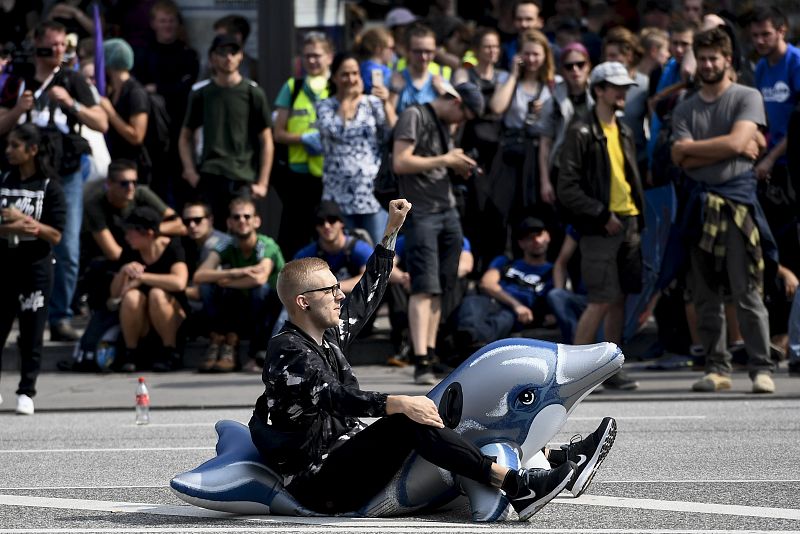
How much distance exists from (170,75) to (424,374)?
474cm

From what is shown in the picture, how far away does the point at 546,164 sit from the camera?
14.4m

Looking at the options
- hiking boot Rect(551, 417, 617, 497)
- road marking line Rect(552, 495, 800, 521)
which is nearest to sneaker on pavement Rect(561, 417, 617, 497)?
hiking boot Rect(551, 417, 617, 497)

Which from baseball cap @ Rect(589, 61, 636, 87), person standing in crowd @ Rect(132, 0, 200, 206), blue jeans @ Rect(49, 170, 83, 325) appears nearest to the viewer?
A: baseball cap @ Rect(589, 61, 636, 87)

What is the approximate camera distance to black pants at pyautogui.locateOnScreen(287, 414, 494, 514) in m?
7.13

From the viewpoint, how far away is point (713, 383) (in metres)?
12.0

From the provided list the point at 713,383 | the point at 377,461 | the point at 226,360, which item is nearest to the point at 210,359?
the point at 226,360

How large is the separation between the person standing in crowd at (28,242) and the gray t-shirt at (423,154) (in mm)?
2575

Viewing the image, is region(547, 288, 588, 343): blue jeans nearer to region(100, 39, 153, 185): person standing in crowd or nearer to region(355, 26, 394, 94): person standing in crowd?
region(355, 26, 394, 94): person standing in crowd

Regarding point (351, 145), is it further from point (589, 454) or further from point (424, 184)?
point (589, 454)

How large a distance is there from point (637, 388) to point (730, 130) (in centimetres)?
197

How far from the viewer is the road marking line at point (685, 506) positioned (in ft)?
23.8

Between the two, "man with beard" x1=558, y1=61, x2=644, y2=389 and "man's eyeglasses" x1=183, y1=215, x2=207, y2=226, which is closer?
"man with beard" x1=558, y1=61, x2=644, y2=389

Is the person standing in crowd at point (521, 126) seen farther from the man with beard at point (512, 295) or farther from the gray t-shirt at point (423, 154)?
the gray t-shirt at point (423, 154)

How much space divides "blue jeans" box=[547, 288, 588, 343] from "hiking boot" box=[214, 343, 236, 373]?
8.66ft
